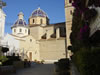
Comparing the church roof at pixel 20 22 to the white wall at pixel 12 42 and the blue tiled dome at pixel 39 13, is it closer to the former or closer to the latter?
the blue tiled dome at pixel 39 13

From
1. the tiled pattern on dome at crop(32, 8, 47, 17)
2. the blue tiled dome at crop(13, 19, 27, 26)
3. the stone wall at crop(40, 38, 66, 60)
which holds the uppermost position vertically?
the tiled pattern on dome at crop(32, 8, 47, 17)

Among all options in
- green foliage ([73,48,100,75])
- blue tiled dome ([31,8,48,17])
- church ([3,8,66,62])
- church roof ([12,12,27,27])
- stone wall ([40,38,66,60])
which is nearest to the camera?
green foliage ([73,48,100,75])

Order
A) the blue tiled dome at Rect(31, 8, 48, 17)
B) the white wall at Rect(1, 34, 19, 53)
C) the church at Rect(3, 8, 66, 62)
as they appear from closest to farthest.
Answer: the white wall at Rect(1, 34, 19, 53), the church at Rect(3, 8, 66, 62), the blue tiled dome at Rect(31, 8, 48, 17)

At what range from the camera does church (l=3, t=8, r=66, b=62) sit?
3153cm

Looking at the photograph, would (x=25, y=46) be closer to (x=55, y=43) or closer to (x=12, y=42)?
(x=12, y=42)

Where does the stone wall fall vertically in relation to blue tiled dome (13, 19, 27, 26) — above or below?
below

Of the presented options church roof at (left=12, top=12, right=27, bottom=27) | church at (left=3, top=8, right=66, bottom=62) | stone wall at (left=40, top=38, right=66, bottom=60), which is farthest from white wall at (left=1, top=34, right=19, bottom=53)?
church roof at (left=12, top=12, right=27, bottom=27)

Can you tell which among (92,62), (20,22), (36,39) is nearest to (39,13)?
(20,22)

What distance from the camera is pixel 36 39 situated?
4078 centimetres

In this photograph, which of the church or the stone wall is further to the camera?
the stone wall

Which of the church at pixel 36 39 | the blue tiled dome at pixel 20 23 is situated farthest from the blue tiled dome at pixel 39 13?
the blue tiled dome at pixel 20 23

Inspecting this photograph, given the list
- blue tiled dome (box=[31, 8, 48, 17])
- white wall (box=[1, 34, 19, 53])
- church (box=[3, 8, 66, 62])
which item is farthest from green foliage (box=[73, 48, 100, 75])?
blue tiled dome (box=[31, 8, 48, 17])

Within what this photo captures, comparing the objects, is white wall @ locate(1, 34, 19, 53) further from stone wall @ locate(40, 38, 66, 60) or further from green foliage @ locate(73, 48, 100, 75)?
green foliage @ locate(73, 48, 100, 75)

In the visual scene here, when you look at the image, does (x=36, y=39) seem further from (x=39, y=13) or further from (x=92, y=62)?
(x=92, y=62)
